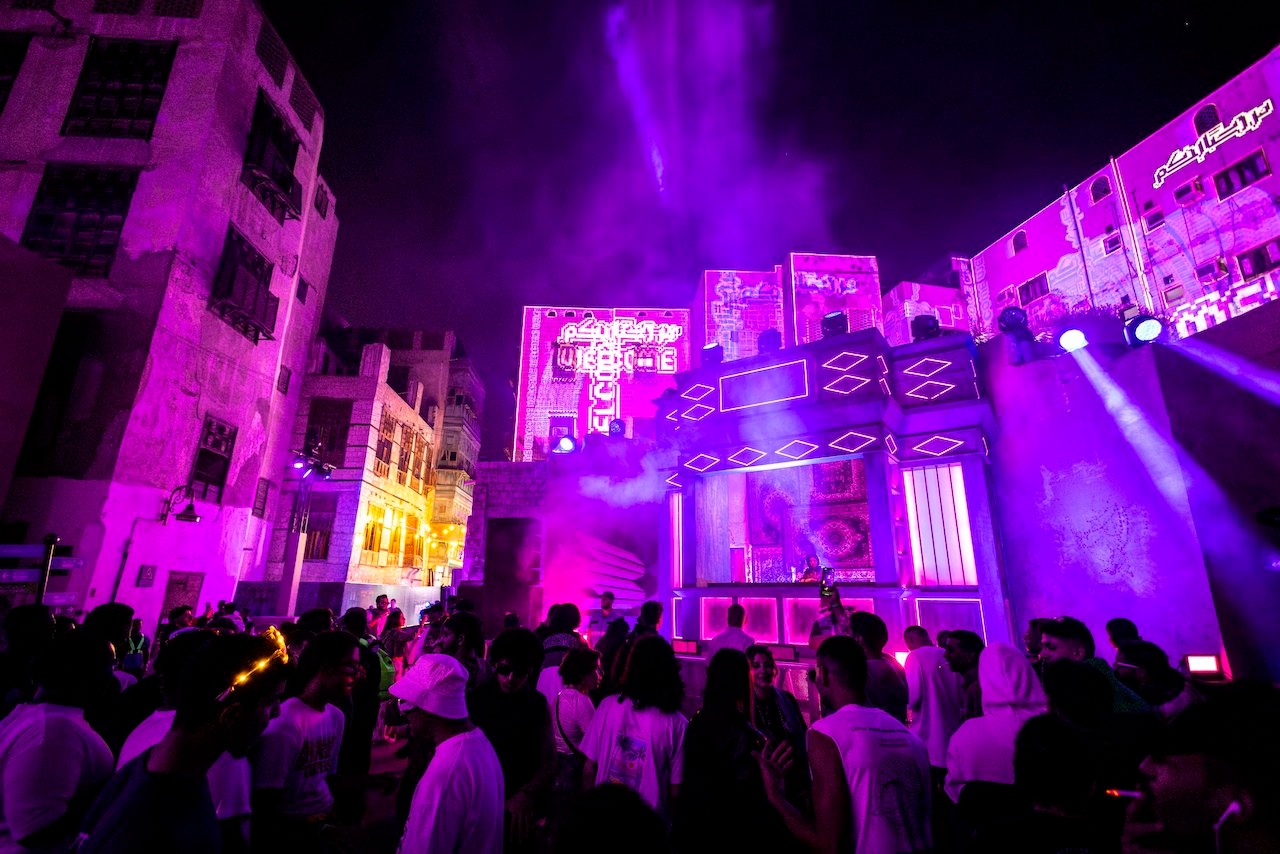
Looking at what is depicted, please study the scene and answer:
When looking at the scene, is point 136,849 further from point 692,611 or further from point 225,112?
point 225,112

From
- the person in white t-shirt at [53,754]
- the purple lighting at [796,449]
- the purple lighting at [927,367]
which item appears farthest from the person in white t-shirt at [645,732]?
the purple lighting at [927,367]

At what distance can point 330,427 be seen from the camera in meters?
29.1

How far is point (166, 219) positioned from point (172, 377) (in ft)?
16.0

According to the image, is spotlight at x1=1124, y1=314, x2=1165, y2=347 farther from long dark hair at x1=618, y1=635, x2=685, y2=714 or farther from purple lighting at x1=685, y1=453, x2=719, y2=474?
long dark hair at x1=618, y1=635, x2=685, y2=714

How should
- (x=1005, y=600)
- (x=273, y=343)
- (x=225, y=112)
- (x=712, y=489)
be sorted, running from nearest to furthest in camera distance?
(x=1005, y=600) < (x=712, y=489) < (x=225, y=112) < (x=273, y=343)

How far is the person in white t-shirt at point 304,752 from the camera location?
306 centimetres

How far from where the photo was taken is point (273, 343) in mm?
21672

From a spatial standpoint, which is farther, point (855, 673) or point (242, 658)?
point (855, 673)

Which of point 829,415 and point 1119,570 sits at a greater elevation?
point 829,415

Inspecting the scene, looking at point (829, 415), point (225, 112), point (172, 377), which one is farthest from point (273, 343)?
point (829, 415)

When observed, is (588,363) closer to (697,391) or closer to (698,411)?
(697,391)

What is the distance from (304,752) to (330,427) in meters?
29.6

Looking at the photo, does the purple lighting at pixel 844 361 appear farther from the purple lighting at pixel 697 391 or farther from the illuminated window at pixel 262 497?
the illuminated window at pixel 262 497

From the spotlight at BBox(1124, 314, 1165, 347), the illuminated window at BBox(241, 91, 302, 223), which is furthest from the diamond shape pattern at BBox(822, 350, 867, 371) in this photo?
the illuminated window at BBox(241, 91, 302, 223)
